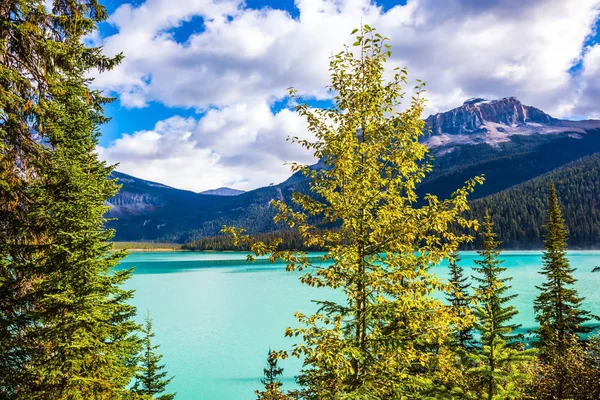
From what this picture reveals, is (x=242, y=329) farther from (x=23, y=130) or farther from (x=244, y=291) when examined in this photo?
(x=23, y=130)

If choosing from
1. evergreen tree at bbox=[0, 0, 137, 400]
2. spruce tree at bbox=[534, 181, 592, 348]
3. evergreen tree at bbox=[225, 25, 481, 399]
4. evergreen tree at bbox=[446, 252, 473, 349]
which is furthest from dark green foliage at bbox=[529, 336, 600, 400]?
spruce tree at bbox=[534, 181, 592, 348]

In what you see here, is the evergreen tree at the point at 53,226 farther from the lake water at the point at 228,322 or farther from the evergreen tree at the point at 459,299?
the lake water at the point at 228,322

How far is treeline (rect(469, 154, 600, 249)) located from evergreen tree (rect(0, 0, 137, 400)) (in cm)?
15588

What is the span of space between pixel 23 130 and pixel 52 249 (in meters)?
2.93

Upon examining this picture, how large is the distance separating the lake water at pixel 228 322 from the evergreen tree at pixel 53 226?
60.7 ft

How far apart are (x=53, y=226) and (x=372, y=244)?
7.90 meters

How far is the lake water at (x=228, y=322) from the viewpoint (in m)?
28.2

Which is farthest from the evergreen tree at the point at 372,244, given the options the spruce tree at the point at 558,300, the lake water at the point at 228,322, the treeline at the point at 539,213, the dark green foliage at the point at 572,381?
the treeline at the point at 539,213

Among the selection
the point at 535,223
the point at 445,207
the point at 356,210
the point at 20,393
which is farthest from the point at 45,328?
the point at 535,223

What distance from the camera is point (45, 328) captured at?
30.5ft

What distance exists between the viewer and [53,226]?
957 centimetres

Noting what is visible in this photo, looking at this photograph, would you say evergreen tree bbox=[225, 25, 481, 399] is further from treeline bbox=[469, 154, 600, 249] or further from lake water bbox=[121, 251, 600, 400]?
treeline bbox=[469, 154, 600, 249]

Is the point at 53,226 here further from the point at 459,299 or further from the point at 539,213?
the point at 539,213

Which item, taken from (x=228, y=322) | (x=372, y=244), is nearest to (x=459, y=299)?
(x=372, y=244)
